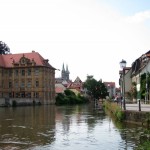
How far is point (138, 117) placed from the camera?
32.3 metres

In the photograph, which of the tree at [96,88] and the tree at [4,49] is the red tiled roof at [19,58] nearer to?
the tree at [4,49]

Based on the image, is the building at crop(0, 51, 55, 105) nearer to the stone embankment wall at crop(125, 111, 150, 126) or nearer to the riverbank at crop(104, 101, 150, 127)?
the riverbank at crop(104, 101, 150, 127)

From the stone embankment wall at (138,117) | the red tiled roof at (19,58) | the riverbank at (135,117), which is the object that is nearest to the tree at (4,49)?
the red tiled roof at (19,58)

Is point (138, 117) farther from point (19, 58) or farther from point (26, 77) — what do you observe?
point (19, 58)

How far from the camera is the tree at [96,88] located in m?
160

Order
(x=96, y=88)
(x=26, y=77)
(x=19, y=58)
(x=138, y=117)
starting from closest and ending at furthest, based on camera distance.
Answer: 1. (x=138, y=117)
2. (x=26, y=77)
3. (x=19, y=58)
4. (x=96, y=88)

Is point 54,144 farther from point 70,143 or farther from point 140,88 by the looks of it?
point 140,88

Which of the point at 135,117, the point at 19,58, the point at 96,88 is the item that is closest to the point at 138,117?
the point at 135,117

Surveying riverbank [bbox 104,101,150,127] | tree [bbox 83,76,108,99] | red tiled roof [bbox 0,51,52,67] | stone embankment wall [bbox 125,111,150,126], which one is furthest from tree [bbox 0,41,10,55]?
stone embankment wall [bbox 125,111,150,126]

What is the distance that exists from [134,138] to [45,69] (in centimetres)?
9279

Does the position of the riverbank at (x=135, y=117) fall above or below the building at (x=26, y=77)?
below

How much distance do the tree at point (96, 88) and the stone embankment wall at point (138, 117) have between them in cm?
12241

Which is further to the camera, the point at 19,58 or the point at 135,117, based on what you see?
the point at 19,58

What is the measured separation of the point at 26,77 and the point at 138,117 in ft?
285
